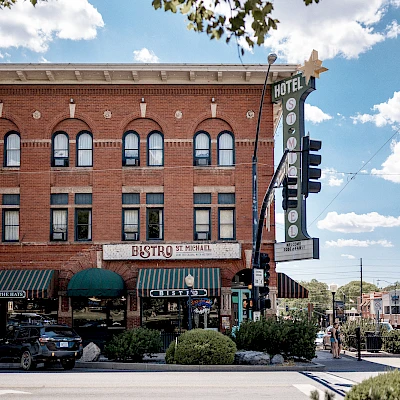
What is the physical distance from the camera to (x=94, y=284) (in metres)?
29.6

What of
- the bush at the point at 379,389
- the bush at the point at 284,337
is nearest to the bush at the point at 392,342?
the bush at the point at 284,337

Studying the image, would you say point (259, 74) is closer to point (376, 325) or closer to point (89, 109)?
point (89, 109)

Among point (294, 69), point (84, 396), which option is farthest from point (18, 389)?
point (294, 69)

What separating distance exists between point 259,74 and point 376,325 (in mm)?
13444

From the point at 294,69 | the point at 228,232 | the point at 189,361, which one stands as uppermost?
the point at 294,69

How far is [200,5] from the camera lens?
26.1 feet

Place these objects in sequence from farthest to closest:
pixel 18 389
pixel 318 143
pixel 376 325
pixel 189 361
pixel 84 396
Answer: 1. pixel 376 325
2. pixel 189 361
3. pixel 318 143
4. pixel 18 389
5. pixel 84 396

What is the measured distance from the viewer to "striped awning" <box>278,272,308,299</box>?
32.4 m

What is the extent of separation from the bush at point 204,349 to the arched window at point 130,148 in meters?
11.6

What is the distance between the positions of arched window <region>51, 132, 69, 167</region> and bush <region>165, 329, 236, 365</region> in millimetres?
12684

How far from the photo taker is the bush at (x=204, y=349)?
22047mm

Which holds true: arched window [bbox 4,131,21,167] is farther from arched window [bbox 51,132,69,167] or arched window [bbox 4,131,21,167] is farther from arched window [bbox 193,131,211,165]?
arched window [bbox 193,131,211,165]

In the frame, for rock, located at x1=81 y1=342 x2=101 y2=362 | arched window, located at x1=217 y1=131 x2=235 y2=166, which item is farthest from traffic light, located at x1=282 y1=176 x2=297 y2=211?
→ arched window, located at x1=217 y1=131 x2=235 y2=166

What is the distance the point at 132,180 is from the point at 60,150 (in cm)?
360
